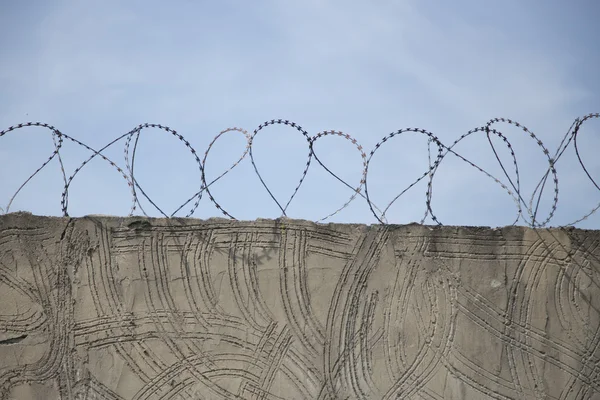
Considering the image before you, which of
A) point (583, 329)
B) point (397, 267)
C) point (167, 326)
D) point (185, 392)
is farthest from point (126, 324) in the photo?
point (583, 329)

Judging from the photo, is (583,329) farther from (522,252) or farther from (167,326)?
(167,326)

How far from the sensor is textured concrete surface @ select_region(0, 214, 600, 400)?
584 centimetres

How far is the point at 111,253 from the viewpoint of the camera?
19.6ft

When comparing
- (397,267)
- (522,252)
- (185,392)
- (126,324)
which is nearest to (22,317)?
(126,324)

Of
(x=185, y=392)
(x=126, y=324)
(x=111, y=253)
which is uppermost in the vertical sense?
(x=111, y=253)

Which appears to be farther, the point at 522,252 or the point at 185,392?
the point at 522,252

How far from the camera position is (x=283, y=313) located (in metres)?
5.95

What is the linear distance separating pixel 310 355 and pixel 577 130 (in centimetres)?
280

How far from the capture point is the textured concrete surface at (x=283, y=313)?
5836mm

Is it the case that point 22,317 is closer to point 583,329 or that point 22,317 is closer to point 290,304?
point 290,304

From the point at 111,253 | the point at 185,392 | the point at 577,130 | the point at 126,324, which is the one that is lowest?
the point at 185,392

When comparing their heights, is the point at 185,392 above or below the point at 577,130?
below

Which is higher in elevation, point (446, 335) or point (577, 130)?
point (577, 130)

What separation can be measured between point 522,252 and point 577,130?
1082mm
